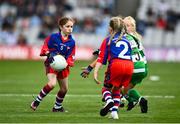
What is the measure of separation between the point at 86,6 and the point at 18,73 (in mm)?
15065

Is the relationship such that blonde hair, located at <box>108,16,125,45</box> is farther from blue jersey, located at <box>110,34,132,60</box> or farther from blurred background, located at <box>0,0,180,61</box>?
blurred background, located at <box>0,0,180,61</box>

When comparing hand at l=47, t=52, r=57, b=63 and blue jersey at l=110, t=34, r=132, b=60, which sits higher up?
blue jersey at l=110, t=34, r=132, b=60

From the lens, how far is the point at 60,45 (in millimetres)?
15352

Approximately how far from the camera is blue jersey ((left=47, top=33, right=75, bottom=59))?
15344 millimetres

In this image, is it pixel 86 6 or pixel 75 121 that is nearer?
pixel 75 121

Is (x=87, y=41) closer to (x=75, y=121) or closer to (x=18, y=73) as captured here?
(x=18, y=73)

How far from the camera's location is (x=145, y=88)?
22172mm

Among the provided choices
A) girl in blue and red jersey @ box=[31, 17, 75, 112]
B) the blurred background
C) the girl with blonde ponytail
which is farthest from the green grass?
the blurred background

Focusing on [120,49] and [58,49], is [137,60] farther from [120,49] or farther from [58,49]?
[58,49]

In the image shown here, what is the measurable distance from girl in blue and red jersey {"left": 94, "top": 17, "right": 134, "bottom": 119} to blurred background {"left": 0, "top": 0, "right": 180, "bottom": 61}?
82.1 ft

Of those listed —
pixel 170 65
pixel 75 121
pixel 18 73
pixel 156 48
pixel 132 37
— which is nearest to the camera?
pixel 75 121

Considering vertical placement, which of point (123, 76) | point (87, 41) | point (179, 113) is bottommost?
point (87, 41)

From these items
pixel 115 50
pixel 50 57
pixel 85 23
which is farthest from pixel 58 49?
pixel 85 23

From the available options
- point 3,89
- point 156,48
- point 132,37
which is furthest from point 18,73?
point 132,37
